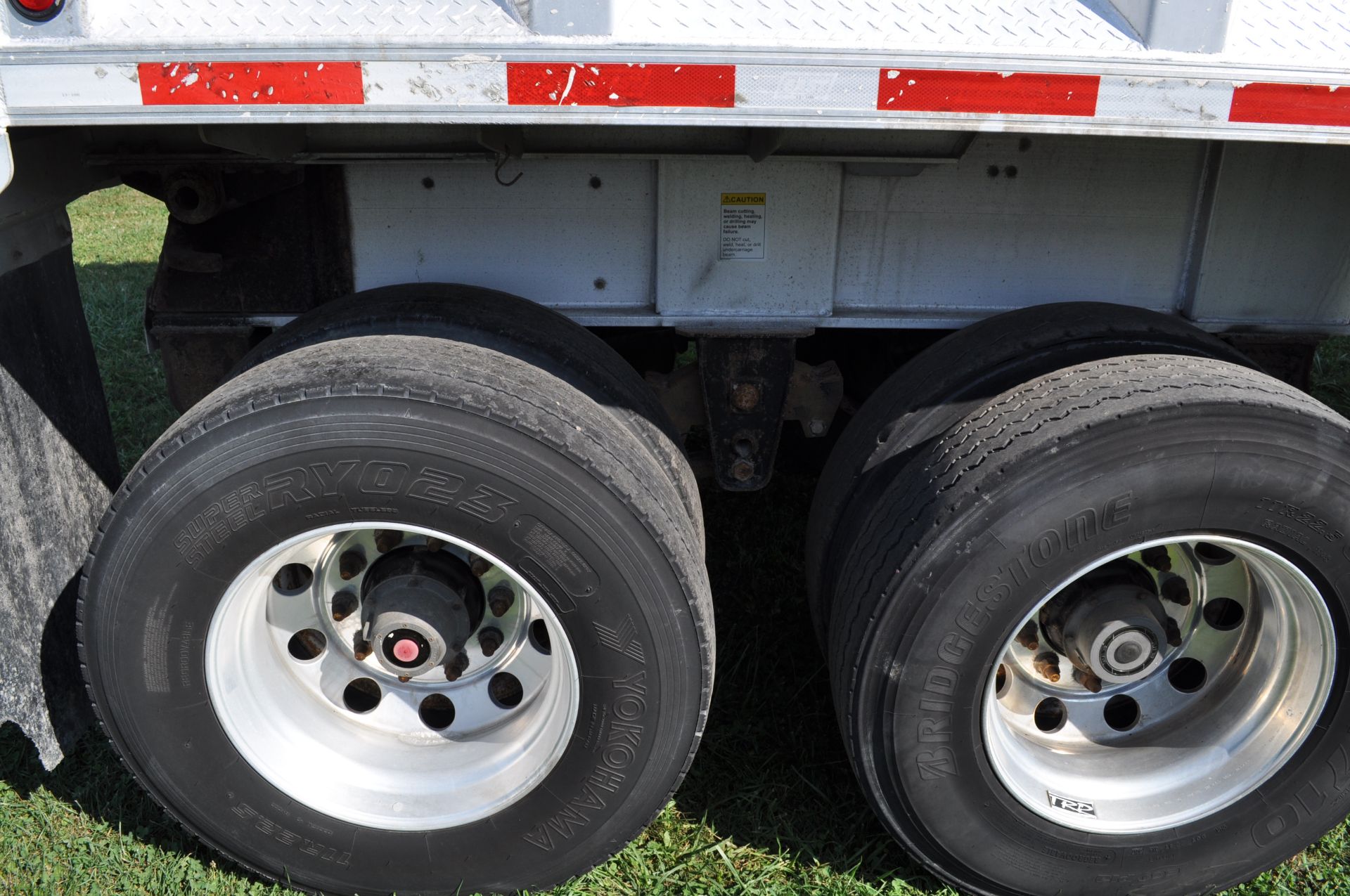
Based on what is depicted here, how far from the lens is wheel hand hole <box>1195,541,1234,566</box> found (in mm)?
2557

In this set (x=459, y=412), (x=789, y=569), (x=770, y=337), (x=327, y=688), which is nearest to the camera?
(x=459, y=412)

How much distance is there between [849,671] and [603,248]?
1164 mm

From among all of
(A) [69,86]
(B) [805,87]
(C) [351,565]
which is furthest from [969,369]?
(A) [69,86]

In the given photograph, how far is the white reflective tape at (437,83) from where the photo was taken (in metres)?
1.91

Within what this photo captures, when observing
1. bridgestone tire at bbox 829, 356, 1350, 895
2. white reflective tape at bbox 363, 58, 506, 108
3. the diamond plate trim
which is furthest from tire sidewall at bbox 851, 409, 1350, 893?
the diamond plate trim

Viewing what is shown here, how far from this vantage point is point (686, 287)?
272 centimetres

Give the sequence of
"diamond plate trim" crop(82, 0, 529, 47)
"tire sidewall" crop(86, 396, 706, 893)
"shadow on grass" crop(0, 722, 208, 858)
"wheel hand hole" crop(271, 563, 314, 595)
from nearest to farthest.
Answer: "diamond plate trim" crop(82, 0, 529, 47) → "tire sidewall" crop(86, 396, 706, 893) → "wheel hand hole" crop(271, 563, 314, 595) → "shadow on grass" crop(0, 722, 208, 858)

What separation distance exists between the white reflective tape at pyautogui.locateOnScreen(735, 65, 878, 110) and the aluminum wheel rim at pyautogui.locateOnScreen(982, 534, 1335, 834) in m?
1.20

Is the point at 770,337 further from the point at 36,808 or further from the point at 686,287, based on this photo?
the point at 36,808

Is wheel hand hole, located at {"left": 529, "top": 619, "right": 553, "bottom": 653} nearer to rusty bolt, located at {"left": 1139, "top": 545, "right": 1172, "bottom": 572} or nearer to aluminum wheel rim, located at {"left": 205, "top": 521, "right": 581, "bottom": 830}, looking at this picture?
aluminum wheel rim, located at {"left": 205, "top": 521, "right": 581, "bottom": 830}

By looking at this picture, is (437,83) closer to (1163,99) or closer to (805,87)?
(805,87)

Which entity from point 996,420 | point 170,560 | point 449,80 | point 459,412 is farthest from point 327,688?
point 996,420

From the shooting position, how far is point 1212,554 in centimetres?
257

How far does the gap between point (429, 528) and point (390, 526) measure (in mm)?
81
